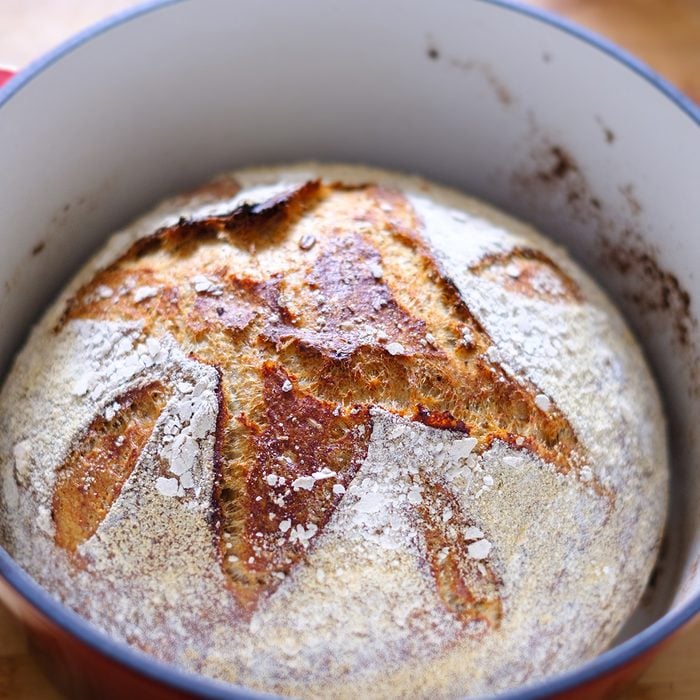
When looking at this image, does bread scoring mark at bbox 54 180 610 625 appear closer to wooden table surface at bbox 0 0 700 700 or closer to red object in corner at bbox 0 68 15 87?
red object in corner at bbox 0 68 15 87

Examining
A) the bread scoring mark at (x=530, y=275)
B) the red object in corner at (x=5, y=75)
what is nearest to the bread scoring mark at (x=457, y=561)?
the bread scoring mark at (x=530, y=275)

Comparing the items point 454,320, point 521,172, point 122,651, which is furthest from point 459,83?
point 122,651

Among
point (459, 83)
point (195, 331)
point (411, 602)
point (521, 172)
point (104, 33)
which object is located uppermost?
point (104, 33)

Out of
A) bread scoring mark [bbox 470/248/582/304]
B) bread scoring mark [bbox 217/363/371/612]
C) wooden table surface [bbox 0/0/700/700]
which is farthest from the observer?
wooden table surface [bbox 0/0/700/700]

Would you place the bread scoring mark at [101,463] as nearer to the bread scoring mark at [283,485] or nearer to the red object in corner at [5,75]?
the bread scoring mark at [283,485]

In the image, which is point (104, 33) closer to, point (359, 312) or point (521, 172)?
point (359, 312)

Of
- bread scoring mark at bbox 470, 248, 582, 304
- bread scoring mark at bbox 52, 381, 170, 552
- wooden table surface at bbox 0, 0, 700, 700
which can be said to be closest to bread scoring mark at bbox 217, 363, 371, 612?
bread scoring mark at bbox 52, 381, 170, 552
